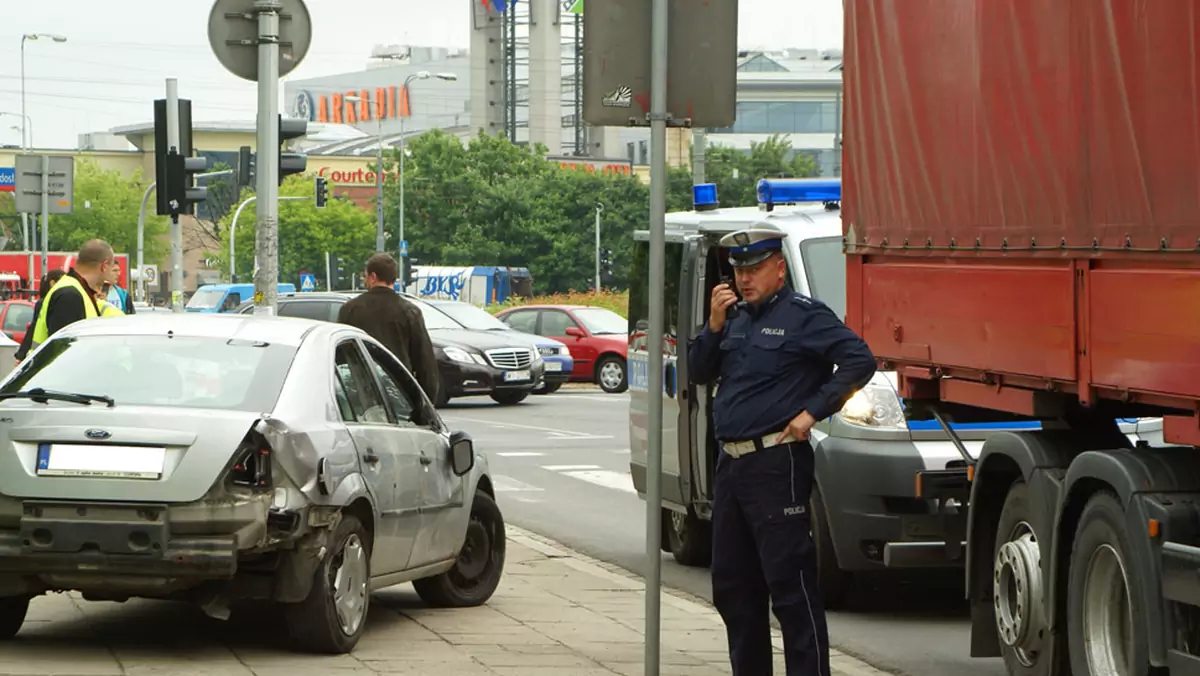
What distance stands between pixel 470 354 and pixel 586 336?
6471mm

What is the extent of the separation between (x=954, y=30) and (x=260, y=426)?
3.08 m

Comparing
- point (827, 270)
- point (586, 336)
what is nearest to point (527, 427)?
point (586, 336)

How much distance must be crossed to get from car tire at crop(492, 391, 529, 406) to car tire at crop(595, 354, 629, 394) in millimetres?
4053

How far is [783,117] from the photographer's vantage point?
154m

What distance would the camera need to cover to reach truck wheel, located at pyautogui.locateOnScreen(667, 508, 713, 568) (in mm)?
12391

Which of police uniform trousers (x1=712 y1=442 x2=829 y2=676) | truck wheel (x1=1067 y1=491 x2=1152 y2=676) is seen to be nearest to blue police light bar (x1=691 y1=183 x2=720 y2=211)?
police uniform trousers (x1=712 y1=442 x2=829 y2=676)

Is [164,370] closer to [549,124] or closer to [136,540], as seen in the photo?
[136,540]

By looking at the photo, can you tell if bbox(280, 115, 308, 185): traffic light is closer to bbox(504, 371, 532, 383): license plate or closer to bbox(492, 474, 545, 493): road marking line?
bbox(492, 474, 545, 493): road marking line

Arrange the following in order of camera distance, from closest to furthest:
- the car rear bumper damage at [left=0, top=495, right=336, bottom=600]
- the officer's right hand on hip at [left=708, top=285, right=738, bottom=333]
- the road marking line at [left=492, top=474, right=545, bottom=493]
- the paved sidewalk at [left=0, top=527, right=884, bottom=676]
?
the officer's right hand on hip at [left=708, top=285, right=738, bottom=333], the car rear bumper damage at [left=0, top=495, right=336, bottom=600], the paved sidewalk at [left=0, top=527, right=884, bottom=676], the road marking line at [left=492, top=474, right=545, bottom=493]

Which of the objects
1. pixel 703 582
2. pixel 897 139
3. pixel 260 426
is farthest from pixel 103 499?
pixel 703 582

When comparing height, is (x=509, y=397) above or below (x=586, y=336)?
below

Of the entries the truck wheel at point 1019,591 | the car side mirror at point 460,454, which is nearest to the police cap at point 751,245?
the truck wheel at point 1019,591

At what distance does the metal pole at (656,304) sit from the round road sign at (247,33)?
6845mm

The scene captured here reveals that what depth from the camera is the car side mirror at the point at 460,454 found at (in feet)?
32.2
